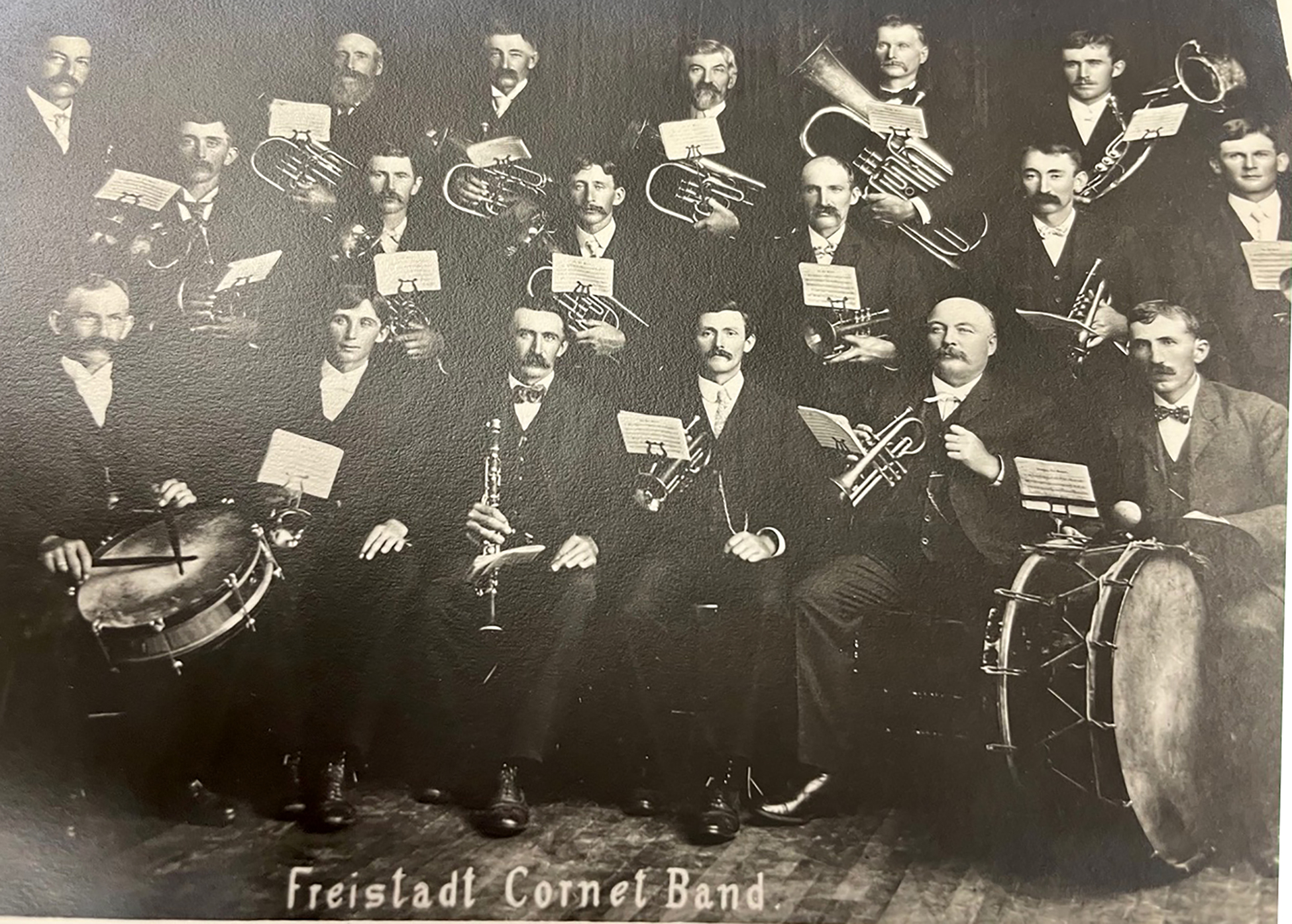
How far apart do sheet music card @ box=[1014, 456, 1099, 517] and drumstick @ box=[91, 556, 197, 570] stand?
2175mm

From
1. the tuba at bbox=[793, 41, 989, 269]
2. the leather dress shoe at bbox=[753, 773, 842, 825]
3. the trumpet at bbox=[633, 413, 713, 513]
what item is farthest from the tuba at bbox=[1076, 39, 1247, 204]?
the leather dress shoe at bbox=[753, 773, 842, 825]

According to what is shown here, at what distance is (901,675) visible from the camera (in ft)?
8.14

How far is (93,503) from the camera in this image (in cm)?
242

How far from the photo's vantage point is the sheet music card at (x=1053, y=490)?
255 cm

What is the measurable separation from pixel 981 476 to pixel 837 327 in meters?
0.55

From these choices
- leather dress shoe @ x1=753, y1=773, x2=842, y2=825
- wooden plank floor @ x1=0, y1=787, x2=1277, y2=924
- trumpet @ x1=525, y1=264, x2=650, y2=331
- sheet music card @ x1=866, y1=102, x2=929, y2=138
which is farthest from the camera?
sheet music card @ x1=866, y1=102, x2=929, y2=138

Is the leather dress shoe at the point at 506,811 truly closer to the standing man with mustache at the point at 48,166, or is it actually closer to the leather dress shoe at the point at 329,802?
the leather dress shoe at the point at 329,802

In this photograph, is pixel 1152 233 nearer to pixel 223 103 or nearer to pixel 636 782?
pixel 636 782

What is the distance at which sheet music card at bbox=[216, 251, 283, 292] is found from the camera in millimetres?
2502

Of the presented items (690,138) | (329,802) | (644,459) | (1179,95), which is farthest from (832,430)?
(329,802)

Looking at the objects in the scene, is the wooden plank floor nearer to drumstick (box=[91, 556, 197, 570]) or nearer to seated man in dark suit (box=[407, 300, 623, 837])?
seated man in dark suit (box=[407, 300, 623, 837])

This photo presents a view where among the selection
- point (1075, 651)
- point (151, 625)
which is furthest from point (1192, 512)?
point (151, 625)

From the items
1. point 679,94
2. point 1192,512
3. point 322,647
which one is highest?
point 679,94

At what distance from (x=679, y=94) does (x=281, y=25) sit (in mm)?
1093
